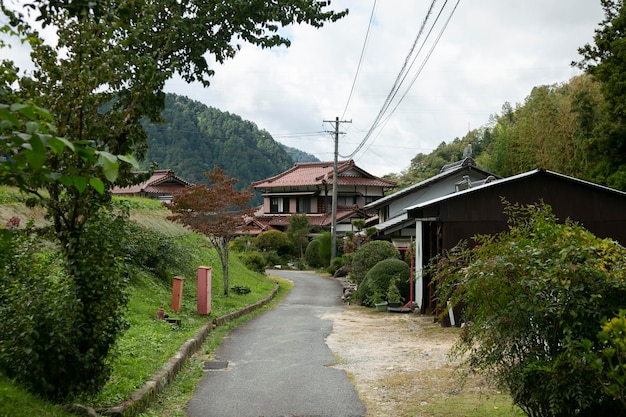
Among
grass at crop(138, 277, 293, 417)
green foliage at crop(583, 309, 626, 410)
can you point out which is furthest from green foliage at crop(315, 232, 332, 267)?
green foliage at crop(583, 309, 626, 410)

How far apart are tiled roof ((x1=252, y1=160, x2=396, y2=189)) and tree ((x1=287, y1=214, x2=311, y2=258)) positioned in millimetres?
3522

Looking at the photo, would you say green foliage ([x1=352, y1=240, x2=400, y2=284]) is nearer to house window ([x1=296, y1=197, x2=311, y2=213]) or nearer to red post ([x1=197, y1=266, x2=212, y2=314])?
red post ([x1=197, y1=266, x2=212, y2=314])

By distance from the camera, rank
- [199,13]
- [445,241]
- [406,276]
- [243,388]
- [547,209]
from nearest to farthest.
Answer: [547,209], [243,388], [199,13], [445,241], [406,276]

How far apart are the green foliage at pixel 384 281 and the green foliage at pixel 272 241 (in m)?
20.7

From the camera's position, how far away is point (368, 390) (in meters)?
7.80

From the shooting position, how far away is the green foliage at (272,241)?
40.7m

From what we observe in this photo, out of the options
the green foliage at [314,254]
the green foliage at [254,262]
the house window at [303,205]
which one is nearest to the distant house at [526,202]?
the green foliage at [254,262]

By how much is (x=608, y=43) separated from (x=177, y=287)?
1756 cm

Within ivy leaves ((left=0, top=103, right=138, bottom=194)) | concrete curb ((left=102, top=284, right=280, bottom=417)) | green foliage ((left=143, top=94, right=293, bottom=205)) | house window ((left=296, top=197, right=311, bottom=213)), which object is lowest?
concrete curb ((left=102, top=284, right=280, bottom=417))

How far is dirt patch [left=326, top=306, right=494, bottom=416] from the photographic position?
289 inches

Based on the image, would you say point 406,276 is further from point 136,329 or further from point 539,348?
point 539,348

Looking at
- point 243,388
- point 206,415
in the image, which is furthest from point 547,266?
point 243,388

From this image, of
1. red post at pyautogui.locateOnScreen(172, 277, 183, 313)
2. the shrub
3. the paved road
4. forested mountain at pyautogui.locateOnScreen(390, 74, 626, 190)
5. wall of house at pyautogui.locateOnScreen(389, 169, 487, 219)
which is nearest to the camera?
the paved road

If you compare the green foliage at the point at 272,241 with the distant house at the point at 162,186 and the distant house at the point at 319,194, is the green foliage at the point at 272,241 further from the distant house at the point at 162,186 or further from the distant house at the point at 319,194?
the distant house at the point at 162,186
